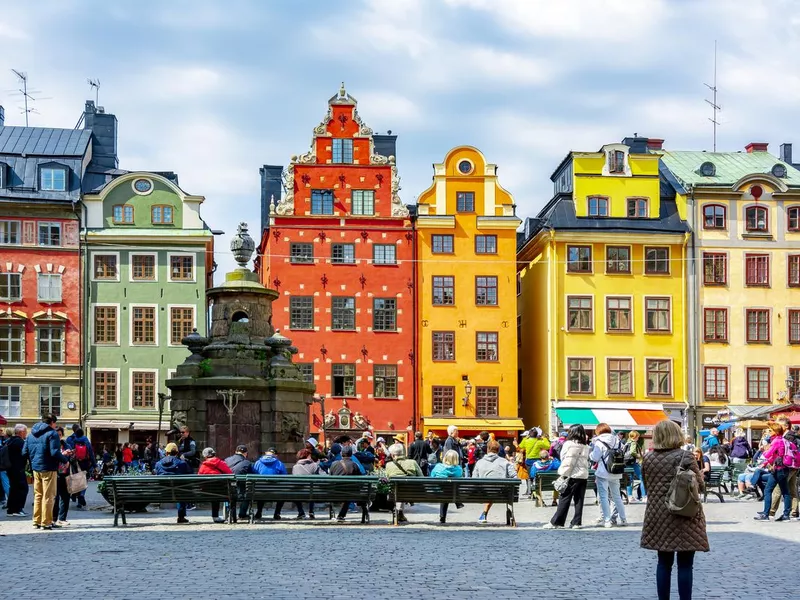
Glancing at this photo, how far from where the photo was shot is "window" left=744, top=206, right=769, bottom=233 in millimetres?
56281

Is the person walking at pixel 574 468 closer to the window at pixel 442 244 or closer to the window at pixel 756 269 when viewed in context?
the window at pixel 442 244

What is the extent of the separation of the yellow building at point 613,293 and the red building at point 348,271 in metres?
5.98

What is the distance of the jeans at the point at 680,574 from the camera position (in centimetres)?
1078

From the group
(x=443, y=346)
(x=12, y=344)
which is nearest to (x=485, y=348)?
(x=443, y=346)

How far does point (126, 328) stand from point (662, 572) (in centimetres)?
→ 4602

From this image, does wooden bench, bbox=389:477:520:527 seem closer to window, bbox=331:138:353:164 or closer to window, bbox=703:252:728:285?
window, bbox=331:138:353:164

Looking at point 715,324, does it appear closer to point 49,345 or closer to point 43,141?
point 49,345

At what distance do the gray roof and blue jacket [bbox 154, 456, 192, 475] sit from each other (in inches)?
1402

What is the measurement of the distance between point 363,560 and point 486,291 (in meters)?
40.7

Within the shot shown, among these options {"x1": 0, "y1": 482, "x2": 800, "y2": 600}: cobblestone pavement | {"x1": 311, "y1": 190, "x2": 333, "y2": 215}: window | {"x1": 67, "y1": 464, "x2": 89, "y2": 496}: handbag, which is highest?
{"x1": 311, "y1": 190, "x2": 333, "y2": 215}: window

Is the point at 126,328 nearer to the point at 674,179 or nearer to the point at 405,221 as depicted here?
the point at 405,221

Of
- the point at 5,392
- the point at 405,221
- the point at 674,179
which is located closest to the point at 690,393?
the point at 674,179

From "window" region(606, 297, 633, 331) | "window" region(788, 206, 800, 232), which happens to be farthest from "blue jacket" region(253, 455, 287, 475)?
"window" region(788, 206, 800, 232)

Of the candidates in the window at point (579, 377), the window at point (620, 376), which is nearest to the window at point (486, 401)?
the window at point (579, 377)
